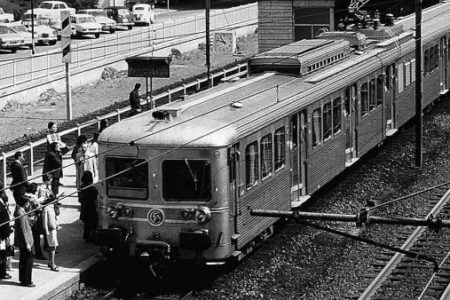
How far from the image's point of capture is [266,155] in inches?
727

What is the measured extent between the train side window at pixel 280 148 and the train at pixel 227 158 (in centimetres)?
2

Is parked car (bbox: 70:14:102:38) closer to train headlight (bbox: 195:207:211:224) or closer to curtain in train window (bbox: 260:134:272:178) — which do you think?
curtain in train window (bbox: 260:134:272:178)

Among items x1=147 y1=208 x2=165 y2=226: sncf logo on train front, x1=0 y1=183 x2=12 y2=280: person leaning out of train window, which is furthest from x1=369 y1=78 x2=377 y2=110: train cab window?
x1=0 y1=183 x2=12 y2=280: person leaning out of train window

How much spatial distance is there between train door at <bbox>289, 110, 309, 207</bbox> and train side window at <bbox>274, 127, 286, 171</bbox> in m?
0.42

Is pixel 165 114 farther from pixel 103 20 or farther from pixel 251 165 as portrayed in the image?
pixel 103 20

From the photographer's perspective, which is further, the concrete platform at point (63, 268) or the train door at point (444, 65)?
the train door at point (444, 65)

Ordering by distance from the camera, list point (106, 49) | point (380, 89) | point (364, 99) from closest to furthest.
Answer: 1. point (364, 99)
2. point (380, 89)
3. point (106, 49)

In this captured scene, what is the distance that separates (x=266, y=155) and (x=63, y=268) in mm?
3737

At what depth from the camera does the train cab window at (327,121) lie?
853 inches

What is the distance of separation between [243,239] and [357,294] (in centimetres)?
193

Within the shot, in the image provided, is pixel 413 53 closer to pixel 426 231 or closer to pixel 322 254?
pixel 426 231

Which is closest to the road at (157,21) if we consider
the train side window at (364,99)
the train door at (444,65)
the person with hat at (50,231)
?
the train door at (444,65)

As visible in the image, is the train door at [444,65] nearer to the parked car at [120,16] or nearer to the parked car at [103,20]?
the parked car at [103,20]

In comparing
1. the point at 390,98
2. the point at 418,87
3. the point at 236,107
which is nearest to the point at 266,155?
the point at 236,107
